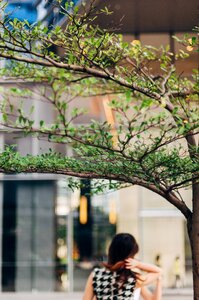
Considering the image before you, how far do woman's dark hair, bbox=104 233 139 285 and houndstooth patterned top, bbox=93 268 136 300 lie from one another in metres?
0.04

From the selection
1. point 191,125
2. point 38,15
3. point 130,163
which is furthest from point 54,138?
point 38,15

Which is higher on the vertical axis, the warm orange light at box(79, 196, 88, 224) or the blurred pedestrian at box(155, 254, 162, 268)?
the warm orange light at box(79, 196, 88, 224)

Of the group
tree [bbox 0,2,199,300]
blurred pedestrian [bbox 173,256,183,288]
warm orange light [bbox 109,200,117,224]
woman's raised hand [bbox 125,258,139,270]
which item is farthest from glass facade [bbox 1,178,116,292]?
woman's raised hand [bbox 125,258,139,270]

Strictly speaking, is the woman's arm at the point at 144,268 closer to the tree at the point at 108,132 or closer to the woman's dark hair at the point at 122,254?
the woman's dark hair at the point at 122,254

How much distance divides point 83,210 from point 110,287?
48.2 feet

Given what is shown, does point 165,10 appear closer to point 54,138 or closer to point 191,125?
point 54,138

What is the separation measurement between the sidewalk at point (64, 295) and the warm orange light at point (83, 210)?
2.20m

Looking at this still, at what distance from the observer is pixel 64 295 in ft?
62.6

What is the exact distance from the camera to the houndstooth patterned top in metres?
4.56

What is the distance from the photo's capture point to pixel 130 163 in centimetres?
641

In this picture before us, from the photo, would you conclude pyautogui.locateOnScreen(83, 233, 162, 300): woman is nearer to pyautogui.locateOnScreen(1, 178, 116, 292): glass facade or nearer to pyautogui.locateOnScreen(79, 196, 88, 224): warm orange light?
pyautogui.locateOnScreen(1, 178, 116, 292): glass facade

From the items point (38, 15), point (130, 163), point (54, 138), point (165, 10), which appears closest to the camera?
point (130, 163)

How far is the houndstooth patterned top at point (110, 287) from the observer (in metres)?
4.56

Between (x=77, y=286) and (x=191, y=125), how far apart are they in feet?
46.0
